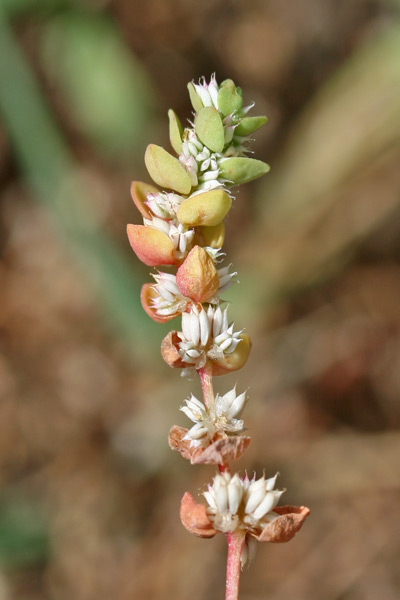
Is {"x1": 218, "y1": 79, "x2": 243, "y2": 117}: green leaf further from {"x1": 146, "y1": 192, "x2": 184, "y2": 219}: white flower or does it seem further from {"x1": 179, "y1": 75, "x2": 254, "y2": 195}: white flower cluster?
{"x1": 146, "y1": 192, "x2": 184, "y2": 219}: white flower

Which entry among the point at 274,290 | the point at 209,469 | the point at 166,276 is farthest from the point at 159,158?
the point at 274,290

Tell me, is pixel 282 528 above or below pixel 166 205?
below

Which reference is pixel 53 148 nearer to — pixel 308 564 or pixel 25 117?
pixel 25 117

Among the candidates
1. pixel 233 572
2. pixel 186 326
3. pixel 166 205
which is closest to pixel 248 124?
pixel 166 205

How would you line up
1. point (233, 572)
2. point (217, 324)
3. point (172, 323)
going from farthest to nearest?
point (172, 323), point (217, 324), point (233, 572)

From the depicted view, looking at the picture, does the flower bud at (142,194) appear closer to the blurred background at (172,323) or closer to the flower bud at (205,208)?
the flower bud at (205,208)

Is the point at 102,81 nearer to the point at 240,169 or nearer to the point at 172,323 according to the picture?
the point at 172,323
